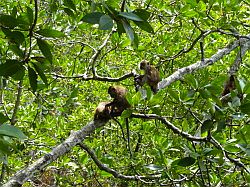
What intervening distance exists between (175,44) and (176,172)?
210cm

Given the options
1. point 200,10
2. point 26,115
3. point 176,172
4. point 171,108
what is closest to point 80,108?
point 171,108

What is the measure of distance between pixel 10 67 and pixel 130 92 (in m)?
2.24

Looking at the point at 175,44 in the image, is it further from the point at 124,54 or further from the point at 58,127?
the point at 58,127

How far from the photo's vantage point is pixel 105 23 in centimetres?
83

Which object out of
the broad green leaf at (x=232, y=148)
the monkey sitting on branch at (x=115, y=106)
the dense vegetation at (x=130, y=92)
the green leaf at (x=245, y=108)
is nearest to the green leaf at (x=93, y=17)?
the dense vegetation at (x=130, y=92)

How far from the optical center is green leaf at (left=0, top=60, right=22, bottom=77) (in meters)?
1.06

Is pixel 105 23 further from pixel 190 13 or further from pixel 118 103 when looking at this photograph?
pixel 190 13

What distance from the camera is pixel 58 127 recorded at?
3.47 metres

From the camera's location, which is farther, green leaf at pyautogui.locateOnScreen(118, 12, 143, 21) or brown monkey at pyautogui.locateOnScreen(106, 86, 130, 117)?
brown monkey at pyautogui.locateOnScreen(106, 86, 130, 117)

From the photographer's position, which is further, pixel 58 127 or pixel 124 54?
pixel 124 54

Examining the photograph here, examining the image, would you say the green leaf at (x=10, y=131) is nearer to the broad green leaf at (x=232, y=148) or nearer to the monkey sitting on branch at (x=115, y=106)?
the broad green leaf at (x=232, y=148)

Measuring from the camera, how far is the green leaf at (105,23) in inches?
32.3

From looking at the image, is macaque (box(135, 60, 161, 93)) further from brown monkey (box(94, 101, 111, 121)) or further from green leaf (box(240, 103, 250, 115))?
green leaf (box(240, 103, 250, 115))

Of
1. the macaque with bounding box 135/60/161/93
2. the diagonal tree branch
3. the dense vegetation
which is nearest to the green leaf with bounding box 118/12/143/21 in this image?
the dense vegetation
